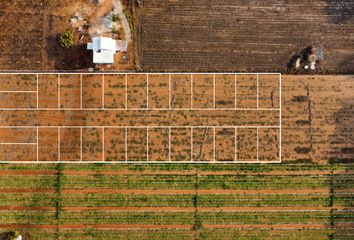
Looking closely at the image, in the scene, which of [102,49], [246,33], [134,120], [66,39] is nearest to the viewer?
[102,49]

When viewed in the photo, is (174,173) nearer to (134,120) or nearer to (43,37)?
(134,120)

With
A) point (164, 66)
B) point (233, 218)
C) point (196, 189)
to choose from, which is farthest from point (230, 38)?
point (233, 218)

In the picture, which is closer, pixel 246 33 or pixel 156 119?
pixel 156 119

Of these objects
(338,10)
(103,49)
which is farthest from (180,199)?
(338,10)

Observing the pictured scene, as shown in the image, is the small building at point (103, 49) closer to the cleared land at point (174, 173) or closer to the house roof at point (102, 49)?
the house roof at point (102, 49)

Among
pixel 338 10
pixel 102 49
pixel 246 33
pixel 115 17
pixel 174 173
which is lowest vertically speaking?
pixel 174 173

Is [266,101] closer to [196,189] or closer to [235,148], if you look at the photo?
[235,148]

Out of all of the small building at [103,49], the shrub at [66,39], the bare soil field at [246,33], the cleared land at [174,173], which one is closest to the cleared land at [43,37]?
the shrub at [66,39]
